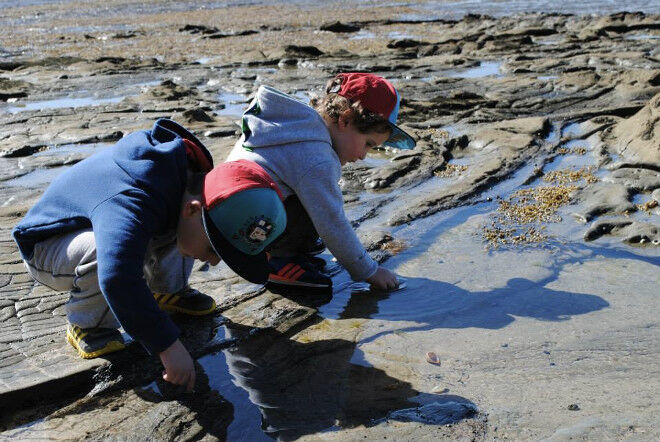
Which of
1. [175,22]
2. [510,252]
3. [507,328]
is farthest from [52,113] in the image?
[175,22]

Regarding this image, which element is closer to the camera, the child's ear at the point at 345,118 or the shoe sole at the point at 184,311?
the shoe sole at the point at 184,311

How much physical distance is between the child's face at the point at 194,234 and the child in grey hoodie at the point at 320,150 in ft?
2.40

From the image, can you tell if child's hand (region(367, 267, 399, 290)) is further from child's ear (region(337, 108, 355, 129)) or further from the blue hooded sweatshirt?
the blue hooded sweatshirt

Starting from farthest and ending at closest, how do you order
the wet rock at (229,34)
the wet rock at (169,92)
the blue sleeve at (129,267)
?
the wet rock at (229,34) < the wet rock at (169,92) < the blue sleeve at (129,267)

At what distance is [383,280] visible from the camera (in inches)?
127

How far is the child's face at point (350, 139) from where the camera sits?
3209 mm

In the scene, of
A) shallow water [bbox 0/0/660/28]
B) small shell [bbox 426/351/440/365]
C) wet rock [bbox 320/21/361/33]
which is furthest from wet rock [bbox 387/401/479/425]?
shallow water [bbox 0/0/660/28]

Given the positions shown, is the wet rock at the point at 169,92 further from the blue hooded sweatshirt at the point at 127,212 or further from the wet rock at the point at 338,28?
the wet rock at the point at 338,28

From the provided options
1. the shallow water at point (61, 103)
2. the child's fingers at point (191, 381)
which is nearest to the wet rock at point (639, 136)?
the child's fingers at point (191, 381)

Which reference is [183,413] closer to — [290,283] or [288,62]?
[290,283]

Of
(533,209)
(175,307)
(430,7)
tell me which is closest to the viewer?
(175,307)

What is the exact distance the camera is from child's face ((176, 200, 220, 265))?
7.73 feet

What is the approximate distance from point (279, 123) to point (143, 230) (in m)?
1.04

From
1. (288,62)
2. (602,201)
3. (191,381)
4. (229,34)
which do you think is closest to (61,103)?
(288,62)
